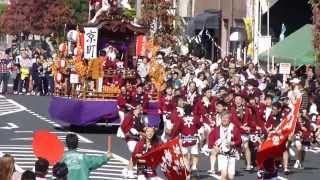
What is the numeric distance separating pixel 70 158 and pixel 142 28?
18140 mm

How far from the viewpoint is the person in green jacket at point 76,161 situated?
1264cm

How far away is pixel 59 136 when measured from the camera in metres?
27.2

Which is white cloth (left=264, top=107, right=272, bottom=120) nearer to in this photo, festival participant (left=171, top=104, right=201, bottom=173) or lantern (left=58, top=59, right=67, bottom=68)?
festival participant (left=171, top=104, right=201, bottom=173)

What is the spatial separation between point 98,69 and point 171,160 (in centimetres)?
1511

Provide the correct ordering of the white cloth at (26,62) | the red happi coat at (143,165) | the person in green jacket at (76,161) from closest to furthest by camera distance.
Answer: the person in green jacket at (76,161)
the red happi coat at (143,165)
the white cloth at (26,62)

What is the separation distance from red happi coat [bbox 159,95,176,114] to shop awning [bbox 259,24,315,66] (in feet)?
34.6

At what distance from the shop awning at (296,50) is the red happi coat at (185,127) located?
51.3ft

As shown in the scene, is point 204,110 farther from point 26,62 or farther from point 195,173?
point 26,62

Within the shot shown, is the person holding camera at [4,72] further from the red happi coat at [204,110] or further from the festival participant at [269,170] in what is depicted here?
the festival participant at [269,170]

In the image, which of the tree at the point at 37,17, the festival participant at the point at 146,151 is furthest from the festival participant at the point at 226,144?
the tree at the point at 37,17

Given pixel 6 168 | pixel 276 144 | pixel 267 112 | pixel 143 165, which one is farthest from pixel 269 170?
pixel 267 112

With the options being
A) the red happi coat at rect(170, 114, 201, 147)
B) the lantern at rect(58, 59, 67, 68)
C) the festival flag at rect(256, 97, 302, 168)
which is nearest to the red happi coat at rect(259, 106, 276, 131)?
the red happi coat at rect(170, 114, 201, 147)

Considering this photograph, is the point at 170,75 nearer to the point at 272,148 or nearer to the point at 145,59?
the point at 145,59

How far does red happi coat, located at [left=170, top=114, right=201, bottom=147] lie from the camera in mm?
19878
